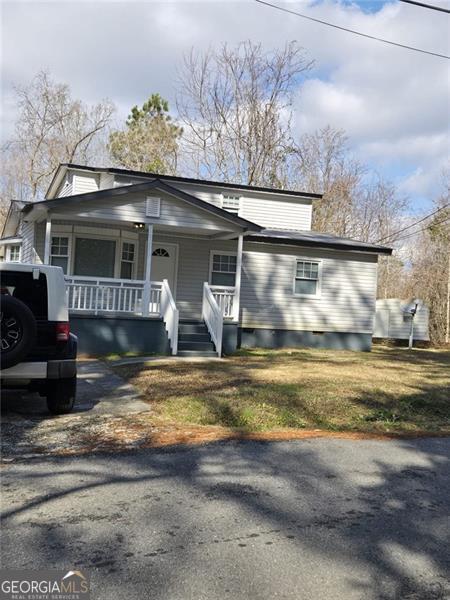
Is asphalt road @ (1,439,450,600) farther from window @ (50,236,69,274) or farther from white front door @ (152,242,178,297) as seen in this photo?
white front door @ (152,242,178,297)

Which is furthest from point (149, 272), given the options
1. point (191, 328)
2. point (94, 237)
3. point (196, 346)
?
point (94, 237)

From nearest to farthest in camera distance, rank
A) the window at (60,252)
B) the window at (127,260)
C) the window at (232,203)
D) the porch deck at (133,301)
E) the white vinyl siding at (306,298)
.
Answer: the porch deck at (133,301)
the window at (60,252)
the window at (127,260)
the white vinyl siding at (306,298)
the window at (232,203)

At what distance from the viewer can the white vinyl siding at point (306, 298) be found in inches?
705

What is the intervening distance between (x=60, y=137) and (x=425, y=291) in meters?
26.0

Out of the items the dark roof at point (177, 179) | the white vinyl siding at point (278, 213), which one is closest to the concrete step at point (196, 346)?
the dark roof at point (177, 179)

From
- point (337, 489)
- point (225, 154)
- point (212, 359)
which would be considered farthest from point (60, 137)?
point (337, 489)

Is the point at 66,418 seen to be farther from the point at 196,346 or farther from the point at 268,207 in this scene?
the point at 268,207

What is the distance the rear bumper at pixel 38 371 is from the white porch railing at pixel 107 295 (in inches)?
309

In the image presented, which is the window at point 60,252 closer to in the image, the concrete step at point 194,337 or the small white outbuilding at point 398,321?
the concrete step at point 194,337

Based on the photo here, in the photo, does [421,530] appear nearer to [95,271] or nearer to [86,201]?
[86,201]

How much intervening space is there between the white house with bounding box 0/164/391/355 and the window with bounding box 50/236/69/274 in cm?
3

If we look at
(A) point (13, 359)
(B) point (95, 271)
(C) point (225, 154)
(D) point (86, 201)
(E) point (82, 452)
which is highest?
(C) point (225, 154)

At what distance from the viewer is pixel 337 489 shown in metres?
4.85

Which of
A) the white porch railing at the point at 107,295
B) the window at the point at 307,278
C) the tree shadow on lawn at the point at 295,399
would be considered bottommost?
the tree shadow on lawn at the point at 295,399
